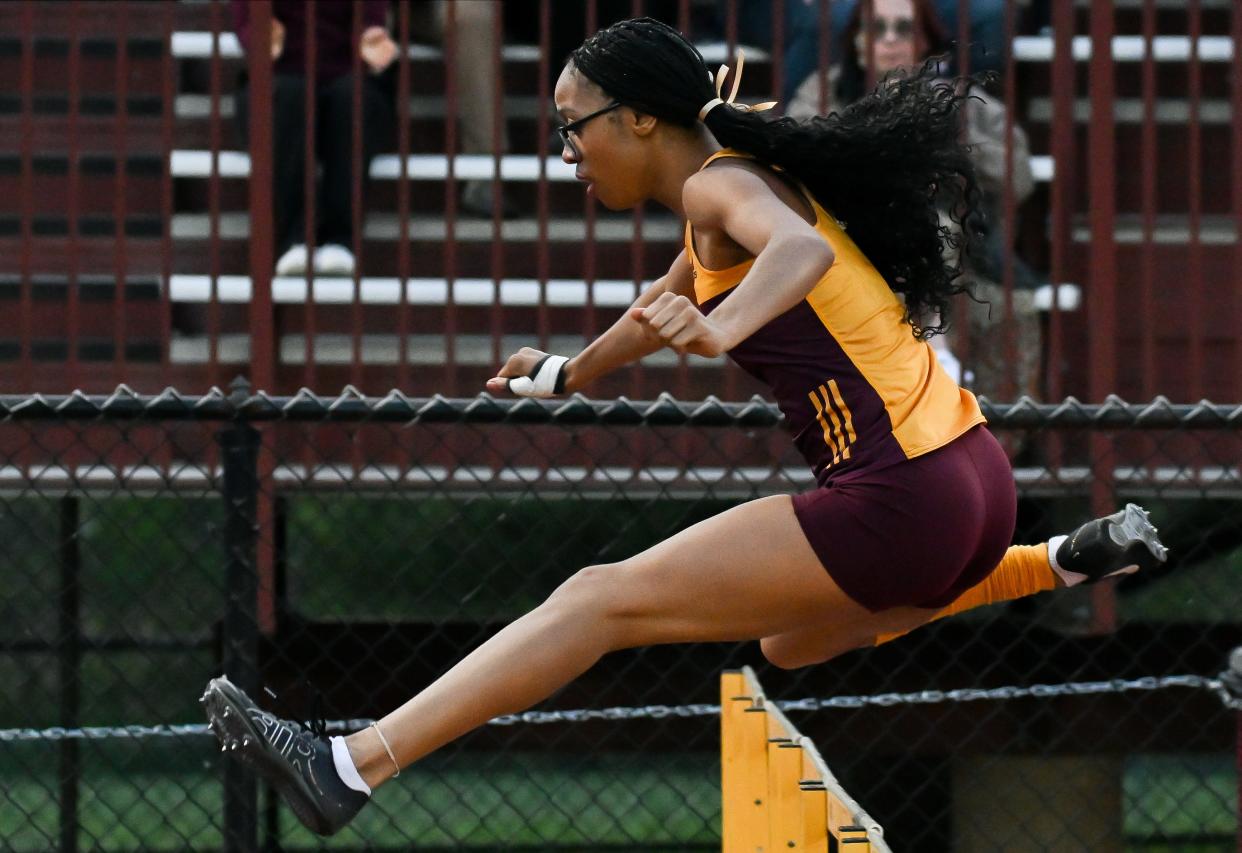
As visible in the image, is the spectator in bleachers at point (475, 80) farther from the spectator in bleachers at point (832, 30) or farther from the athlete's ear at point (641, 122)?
the athlete's ear at point (641, 122)

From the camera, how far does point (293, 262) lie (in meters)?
5.46

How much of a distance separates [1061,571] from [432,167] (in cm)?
→ 300

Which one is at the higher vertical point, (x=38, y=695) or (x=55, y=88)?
(x=55, y=88)

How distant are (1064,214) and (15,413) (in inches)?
127

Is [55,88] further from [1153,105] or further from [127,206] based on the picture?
[1153,105]

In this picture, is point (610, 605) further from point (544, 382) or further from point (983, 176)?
point (983, 176)

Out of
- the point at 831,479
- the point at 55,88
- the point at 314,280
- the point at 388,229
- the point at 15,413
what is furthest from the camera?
the point at 55,88

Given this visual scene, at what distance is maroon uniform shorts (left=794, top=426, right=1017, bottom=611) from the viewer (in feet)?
9.52

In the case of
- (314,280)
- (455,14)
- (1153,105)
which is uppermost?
(455,14)

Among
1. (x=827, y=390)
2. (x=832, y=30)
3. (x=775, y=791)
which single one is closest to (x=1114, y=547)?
(x=827, y=390)

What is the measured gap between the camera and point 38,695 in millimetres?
11320

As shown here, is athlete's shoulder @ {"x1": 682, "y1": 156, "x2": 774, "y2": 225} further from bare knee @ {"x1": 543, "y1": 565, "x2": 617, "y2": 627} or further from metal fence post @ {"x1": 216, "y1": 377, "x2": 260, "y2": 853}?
metal fence post @ {"x1": 216, "y1": 377, "x2": 260, "y2": 853}

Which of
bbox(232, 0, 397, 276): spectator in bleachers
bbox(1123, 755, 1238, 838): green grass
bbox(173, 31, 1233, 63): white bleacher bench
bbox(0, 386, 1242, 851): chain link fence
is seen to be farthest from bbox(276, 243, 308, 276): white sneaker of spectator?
bbox(1123, 755, 1238, 838): green grass

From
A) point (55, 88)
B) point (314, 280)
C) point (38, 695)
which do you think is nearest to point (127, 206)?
point (55, 88)
